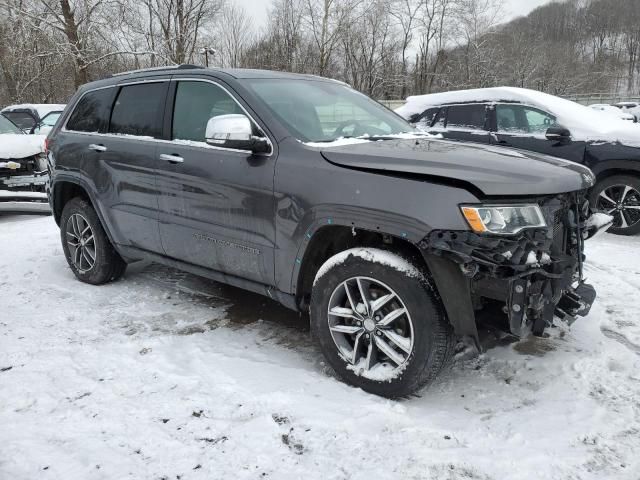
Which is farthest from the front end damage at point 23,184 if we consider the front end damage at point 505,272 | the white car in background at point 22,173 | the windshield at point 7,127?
the front end damage at point 505,272

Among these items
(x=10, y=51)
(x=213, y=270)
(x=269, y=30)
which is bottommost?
(x=213, y=270)

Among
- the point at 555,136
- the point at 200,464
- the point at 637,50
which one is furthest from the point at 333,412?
A: the point at 637,50

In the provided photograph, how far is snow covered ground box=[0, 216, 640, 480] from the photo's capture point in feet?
7.31

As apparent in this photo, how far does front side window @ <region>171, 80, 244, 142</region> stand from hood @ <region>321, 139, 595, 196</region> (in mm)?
973

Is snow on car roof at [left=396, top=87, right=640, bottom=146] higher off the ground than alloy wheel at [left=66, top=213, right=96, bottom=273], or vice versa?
snow on car roof at [left=396, top=87, right=640, bottom=146]

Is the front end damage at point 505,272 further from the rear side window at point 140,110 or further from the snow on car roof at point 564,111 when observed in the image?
the snow on car roof at point 564,111

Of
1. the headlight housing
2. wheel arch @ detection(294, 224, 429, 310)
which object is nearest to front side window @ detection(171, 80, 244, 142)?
wheel arch @ detection(294, 224, 429, 310)

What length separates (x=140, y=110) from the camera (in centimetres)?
400

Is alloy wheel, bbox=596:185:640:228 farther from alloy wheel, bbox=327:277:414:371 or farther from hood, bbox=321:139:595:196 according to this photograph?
alloy wheel, bbox=327:277:414:371

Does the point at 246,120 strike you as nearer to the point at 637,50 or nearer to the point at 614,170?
the point at 614,170

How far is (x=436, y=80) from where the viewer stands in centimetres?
4359

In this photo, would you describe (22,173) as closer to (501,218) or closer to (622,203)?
(501,218)

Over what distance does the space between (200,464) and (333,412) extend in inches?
28.1

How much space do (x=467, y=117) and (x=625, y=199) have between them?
7.87 ft
